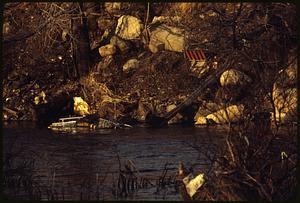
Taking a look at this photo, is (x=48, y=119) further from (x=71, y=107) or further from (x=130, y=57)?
(x=130, y=57)

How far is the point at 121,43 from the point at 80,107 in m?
4.05

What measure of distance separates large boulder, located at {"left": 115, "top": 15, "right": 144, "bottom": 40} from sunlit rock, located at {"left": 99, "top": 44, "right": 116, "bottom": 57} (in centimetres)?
86

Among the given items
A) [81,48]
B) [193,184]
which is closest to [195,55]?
[81,48]

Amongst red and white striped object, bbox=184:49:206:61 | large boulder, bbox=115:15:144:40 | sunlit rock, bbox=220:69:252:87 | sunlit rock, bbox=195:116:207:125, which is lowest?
sunlit rock, bbox=195:116:207:125

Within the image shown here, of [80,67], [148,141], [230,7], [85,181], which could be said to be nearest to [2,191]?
[85,181]

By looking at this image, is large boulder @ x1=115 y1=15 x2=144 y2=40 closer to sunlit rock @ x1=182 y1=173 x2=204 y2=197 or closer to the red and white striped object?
the red and white striped object

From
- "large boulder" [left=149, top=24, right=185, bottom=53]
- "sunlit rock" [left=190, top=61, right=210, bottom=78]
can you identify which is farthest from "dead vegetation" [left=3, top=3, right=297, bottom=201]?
"large boulder" [left=149, top=24, right=185, bottom=53]

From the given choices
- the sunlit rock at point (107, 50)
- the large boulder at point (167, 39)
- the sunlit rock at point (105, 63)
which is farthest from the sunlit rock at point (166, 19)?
the sunlit rock at point (105, 63)

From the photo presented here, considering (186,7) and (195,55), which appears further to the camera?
(186,7)

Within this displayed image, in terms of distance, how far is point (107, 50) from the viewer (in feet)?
107

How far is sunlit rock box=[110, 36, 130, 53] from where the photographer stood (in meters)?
32.5

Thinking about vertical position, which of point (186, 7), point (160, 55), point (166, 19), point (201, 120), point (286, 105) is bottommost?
point (201, 120)

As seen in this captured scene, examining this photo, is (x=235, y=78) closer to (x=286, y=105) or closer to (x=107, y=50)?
(x=286, y=105)

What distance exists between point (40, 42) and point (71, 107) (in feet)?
15.0
